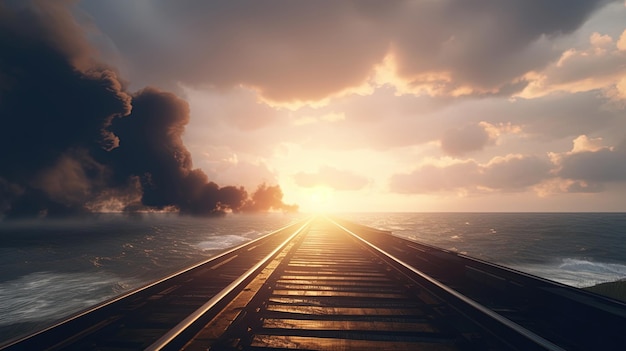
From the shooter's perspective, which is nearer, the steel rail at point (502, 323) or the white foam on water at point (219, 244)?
the steel rail at point (502, 323)

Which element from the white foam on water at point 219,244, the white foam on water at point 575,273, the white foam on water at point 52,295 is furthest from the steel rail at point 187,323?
the white foam on water at point 575,273

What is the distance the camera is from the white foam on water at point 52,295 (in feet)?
31.0

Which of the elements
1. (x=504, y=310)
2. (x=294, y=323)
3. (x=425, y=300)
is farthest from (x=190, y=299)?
(x=504, y=310)

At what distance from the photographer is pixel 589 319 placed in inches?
162

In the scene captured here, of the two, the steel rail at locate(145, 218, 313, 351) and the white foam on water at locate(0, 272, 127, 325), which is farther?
the white foam on water at locate(0, 272, 127, 325)

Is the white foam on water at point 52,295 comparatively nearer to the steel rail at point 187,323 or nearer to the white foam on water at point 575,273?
the steel rail at point 187,323

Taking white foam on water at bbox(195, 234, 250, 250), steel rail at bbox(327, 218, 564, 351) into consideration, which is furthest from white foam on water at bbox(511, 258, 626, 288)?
white foam on water at bbox(195, 234, 250, 250)

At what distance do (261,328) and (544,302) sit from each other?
480 centimetres

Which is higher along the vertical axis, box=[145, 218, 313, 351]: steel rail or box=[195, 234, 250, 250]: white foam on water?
box=[145, 218, 313, 351]: steel rail

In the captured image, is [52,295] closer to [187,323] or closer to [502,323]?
[187,323]

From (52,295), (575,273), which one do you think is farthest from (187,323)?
(575,273)

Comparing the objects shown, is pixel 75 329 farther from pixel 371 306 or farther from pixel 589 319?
pixel 589 319

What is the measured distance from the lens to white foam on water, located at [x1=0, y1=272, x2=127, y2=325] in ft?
31.0

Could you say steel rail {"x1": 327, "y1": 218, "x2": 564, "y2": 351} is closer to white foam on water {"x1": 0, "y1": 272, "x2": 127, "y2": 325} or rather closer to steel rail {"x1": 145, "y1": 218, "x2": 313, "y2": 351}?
steel rail {"x1": 145, "y1": 218, "x2": 313, "y2": 351}
